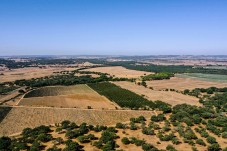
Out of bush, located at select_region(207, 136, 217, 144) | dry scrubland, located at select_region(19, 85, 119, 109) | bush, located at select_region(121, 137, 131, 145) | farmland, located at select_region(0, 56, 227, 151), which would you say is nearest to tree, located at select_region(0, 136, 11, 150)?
farmland, located at select_region(0, 56, 227, 151)

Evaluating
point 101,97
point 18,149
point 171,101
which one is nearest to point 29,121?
point 18,149

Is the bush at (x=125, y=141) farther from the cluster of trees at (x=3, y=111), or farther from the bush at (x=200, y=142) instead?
the cluster of trees at (x=3, y=111)

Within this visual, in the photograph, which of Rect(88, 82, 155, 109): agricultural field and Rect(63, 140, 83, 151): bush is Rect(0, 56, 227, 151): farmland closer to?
Rect(88, 82, 155, 109): agricultural field

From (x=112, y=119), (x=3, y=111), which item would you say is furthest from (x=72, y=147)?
(x=3, y=111)

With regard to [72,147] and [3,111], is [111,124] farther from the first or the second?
[3,111]

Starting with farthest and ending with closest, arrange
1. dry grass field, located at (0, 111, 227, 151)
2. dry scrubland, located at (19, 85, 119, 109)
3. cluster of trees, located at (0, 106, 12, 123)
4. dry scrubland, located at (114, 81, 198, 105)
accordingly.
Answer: dry scrubland, located at (114, 81, 198, 105) < dry scrubland, located at (19, 85, 119, 109) < cluster of trees, located at (0, 106, 12, 123) < dry grass field, located at (0, 111, 227, 151)

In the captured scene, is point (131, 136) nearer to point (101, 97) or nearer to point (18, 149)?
point (18, 149)

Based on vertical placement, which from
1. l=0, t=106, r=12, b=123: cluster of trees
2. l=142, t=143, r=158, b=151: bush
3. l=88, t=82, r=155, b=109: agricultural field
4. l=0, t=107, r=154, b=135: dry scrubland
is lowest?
l=0, t=107, r=154, b=135: dry scrubland
